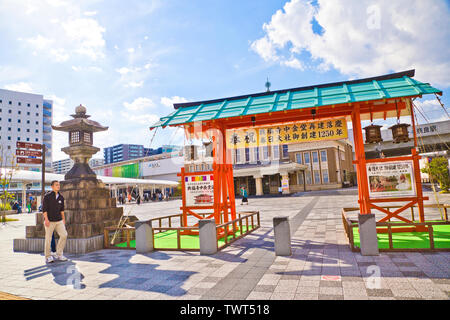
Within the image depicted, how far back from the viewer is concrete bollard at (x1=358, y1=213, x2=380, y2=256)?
19.9ft

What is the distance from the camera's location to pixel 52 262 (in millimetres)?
6934

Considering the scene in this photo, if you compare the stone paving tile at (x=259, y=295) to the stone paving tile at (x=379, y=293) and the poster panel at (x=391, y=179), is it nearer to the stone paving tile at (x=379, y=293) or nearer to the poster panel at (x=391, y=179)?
the stone paving tile at (x=379, y=293)

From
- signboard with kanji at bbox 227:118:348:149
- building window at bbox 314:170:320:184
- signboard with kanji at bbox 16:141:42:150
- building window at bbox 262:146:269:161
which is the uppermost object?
building window at bbox 262:146:269:161

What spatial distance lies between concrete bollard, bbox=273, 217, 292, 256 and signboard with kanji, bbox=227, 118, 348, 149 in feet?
11.5

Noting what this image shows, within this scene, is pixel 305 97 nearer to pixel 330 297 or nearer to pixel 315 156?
pixel 330 297

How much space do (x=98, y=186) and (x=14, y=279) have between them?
4.17 metres

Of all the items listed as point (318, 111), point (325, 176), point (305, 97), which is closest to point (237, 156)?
point (325, 176)

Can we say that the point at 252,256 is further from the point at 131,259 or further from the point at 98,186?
the point at 98,186

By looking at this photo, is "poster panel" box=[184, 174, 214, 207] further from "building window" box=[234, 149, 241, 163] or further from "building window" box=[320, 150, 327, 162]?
"building window" box=[320, 150, 327, 162]

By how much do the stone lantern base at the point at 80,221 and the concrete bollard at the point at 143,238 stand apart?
1724mm

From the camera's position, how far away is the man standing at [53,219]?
6.88 meters

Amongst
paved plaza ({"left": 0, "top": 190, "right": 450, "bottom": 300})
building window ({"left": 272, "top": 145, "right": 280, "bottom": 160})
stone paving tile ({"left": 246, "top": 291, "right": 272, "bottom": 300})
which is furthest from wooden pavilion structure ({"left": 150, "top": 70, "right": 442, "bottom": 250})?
building window ({"left": 272, "top": 145, "right": 280, "bottom": 160})

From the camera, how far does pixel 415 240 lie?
7.30 m
